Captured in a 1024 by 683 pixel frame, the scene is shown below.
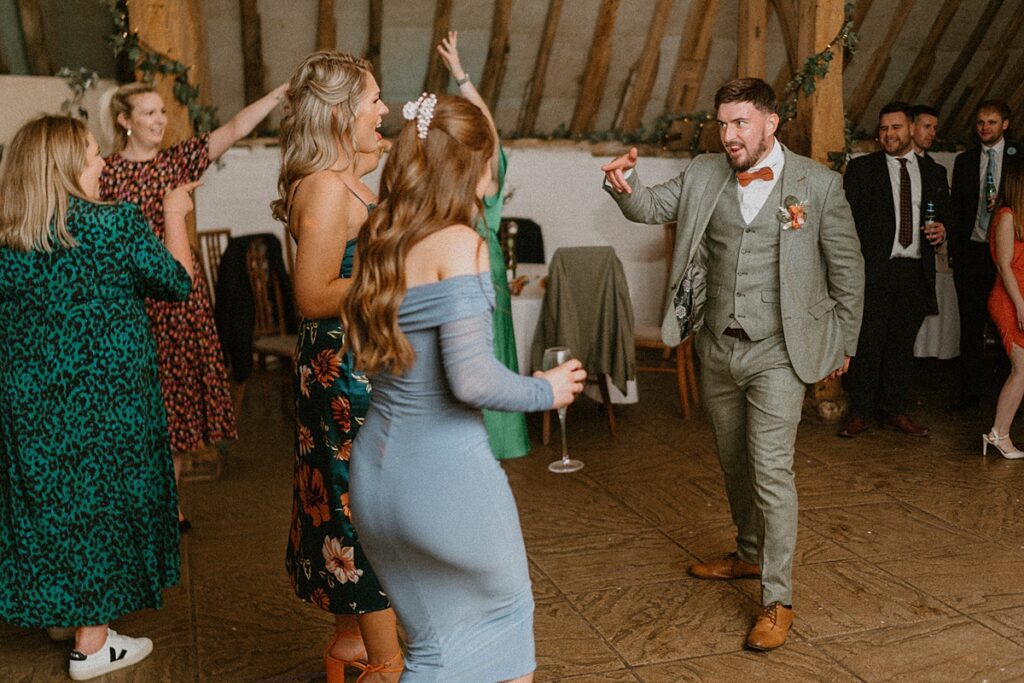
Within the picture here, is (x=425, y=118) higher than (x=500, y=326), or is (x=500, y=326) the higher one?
(x=425, y=118)

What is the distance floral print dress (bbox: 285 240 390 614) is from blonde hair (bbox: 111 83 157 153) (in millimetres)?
2069

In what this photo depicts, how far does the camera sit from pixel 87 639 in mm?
3186

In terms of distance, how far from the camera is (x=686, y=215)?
11.2 ft

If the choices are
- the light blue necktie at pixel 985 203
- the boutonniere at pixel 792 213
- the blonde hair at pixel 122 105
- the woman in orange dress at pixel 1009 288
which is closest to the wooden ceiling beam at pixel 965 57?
the light blue necktie at pixel 985 203

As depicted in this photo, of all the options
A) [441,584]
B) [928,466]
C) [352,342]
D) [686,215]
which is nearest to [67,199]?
[352,342]

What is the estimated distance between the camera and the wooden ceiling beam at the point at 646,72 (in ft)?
25.3

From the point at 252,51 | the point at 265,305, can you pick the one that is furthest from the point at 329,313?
the point at 252,51

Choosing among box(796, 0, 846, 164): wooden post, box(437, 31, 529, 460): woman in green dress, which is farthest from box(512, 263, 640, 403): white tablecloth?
box(796, 0, 846, 164): wooden post

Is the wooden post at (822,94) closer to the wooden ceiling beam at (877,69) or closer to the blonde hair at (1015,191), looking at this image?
the blonde hair at (1015,191)

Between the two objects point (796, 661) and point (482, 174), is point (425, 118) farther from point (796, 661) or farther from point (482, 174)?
point (796, 661)

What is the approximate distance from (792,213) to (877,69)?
589 centimetres

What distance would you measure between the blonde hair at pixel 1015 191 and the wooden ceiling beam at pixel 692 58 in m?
3.26

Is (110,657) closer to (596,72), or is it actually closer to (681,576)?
(681,576)

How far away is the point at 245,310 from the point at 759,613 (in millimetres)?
3798
